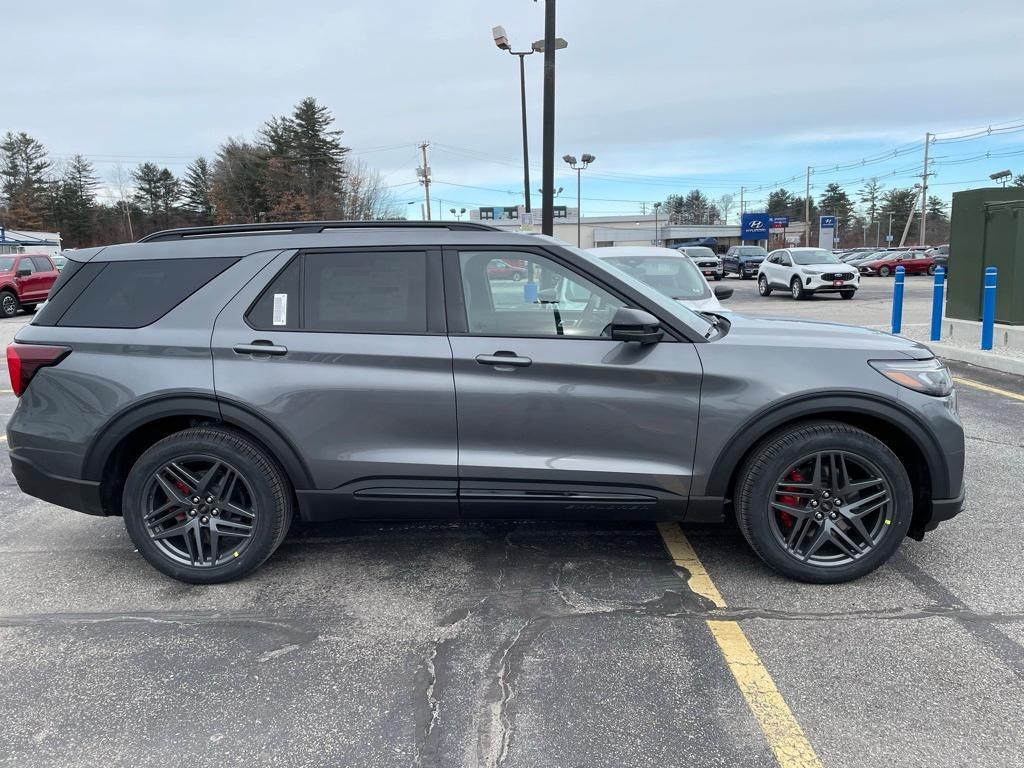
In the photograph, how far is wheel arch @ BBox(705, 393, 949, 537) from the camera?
10.9 ft

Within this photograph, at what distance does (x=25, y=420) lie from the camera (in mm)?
3613

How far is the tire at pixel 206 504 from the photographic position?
3500mm

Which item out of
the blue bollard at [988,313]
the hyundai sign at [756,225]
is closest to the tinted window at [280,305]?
the blue bollard at [988,313]

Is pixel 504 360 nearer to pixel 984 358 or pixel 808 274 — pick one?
pixel 984 358

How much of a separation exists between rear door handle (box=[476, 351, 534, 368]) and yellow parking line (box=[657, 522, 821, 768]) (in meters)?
1.38

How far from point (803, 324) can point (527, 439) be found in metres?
1.67

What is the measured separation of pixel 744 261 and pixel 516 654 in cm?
3832

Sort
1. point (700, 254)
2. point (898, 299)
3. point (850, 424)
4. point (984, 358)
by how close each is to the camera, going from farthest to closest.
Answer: point (700, 254) < point (898, 299) < point (984, 358) < point (850, 424)

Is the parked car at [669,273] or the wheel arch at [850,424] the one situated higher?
the parked car at [669,273]

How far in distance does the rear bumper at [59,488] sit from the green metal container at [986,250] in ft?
38.6

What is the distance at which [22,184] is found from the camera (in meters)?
69.4

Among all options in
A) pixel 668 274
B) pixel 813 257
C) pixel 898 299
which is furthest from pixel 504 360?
pixel 813 257

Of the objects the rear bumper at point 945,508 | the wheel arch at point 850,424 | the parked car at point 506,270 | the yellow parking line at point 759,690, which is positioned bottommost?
the yellow parking line at point 759,690

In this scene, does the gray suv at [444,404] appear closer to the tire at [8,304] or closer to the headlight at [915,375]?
the headlight at [915,375]
